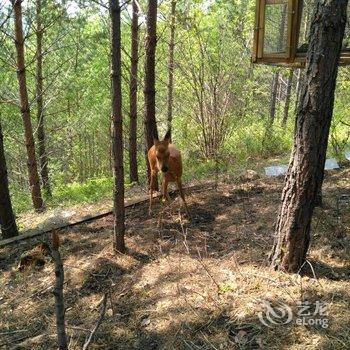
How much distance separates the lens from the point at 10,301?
17.7ft

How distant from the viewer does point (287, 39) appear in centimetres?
589

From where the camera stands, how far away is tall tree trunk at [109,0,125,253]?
507 cm

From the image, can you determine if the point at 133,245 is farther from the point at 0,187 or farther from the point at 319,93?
the point at 319,93

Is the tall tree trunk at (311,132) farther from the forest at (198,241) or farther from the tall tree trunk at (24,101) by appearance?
the tall tree trunk at (24,101)

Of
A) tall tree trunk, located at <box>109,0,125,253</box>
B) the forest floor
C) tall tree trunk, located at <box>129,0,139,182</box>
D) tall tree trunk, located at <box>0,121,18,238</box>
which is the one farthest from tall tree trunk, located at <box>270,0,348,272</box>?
tall tree trunk, located at <box>129,0,139,182</box>

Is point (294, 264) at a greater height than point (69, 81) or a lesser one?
lesser

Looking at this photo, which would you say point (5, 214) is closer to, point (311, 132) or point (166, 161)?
point (166, 161)

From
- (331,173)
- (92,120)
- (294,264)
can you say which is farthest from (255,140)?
(92,120)

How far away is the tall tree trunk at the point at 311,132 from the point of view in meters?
3.90

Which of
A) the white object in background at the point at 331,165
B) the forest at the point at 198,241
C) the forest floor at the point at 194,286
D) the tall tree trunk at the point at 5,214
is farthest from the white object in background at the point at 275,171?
the tall tree trunk at the point at 5,214

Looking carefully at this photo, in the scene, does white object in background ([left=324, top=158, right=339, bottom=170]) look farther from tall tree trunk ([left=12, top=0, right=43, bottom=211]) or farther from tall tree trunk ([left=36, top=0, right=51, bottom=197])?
Result: tall tree trunk ([left=12, top=0, right=43, bottom=211])

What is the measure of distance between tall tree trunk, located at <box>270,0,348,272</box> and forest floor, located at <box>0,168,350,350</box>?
37 centimetres

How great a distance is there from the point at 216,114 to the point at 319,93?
28.2ft

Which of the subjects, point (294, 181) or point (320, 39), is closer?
point (320, 39)
